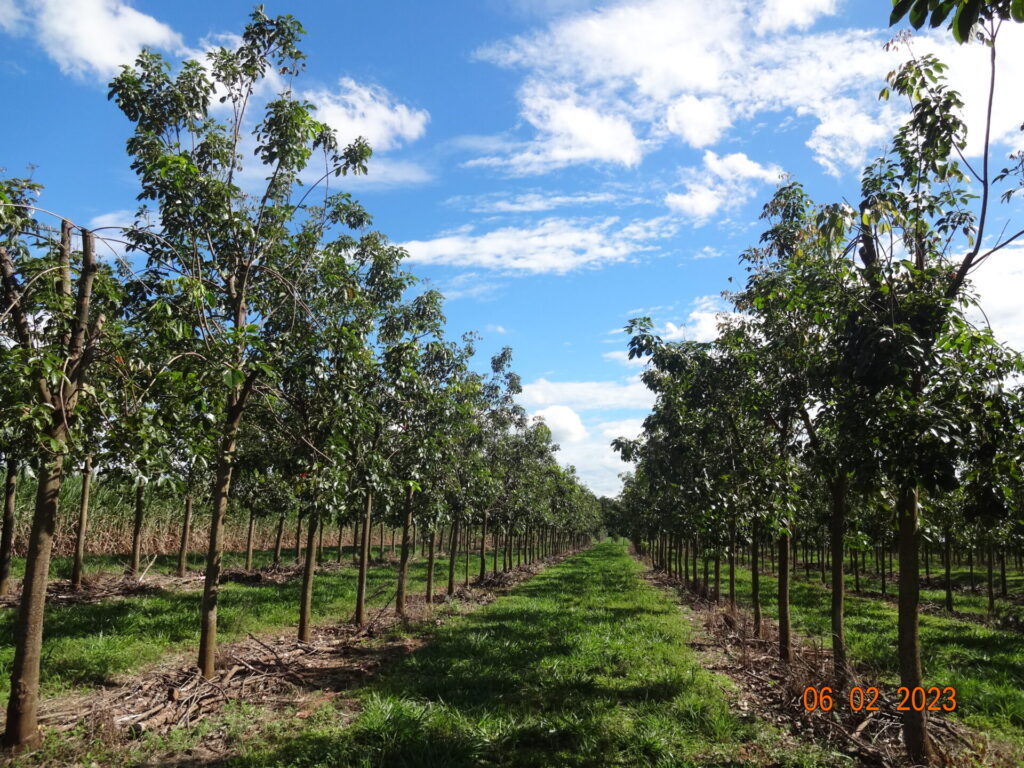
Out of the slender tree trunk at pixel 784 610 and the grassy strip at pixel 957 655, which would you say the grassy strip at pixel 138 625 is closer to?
the slender tree trunk at pixel 784 610

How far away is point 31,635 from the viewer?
571cm

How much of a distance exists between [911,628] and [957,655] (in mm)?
8634

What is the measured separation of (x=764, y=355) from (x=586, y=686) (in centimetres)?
567

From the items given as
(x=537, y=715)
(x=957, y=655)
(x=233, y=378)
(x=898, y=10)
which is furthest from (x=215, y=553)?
(x=957, y=655)

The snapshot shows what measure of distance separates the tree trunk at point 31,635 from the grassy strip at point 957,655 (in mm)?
10496

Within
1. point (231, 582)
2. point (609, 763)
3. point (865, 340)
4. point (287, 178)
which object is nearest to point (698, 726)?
point (609, 763)

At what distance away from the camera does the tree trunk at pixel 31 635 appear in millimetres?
5633

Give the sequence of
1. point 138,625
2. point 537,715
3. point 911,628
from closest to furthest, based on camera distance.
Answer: point 911,628 < point 537,715 < point 138,625

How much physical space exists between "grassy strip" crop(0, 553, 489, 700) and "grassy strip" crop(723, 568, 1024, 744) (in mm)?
11534

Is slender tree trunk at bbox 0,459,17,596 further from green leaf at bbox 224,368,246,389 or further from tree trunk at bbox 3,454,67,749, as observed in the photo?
green leaf at bbox 224,368,246,389

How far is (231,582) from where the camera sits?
19.4 m

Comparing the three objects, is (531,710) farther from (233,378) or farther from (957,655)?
(957,655)

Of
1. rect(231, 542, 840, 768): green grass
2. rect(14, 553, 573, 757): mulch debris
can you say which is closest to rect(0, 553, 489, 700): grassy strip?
rect(14, 553, 573, 757): mulch debris

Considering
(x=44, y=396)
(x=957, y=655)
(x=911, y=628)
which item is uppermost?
(x=44, y=396)
